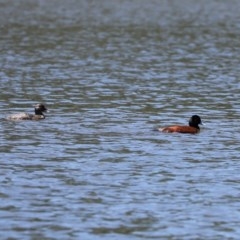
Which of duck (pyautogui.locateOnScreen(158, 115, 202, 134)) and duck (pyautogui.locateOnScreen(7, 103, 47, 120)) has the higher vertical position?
duck (pyautogui.locateOnScreen(7, 103, 47, 120))

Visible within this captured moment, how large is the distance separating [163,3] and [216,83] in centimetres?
5559

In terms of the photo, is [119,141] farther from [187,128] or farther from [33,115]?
[33,115]

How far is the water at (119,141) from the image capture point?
18.6 metres

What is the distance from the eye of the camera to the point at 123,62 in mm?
46750

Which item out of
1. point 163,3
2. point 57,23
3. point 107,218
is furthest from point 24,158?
point 163,3

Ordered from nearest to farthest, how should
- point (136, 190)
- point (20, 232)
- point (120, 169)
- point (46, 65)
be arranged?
point (20, 232)
point (136, 190)
point (120, 169)
point (46, 65)

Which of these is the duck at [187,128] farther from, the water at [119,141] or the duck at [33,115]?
the duck at [33,115]

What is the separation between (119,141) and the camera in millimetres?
26172

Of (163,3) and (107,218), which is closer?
(107,218)

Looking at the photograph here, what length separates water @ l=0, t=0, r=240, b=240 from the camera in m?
18.6

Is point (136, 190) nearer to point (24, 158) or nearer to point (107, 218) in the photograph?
point (107, 218)

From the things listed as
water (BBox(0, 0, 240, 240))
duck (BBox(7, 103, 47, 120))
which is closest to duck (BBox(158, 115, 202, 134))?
water (BBox(0, 0, 240, 240))

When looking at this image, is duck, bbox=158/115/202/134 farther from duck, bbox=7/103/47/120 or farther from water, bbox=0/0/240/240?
duck, bbox=7/103/47/120

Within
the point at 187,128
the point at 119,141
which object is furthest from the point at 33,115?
the point at 187,128
